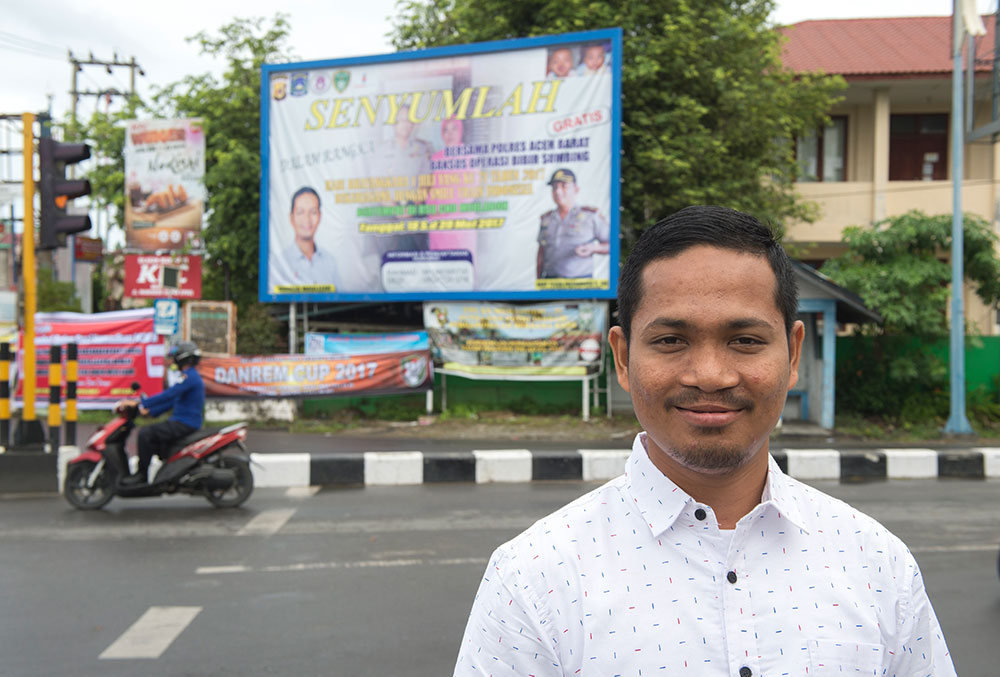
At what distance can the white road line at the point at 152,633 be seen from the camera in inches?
158

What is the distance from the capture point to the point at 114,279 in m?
25.9

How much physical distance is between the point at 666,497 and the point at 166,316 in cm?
1344

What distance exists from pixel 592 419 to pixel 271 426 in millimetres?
4912

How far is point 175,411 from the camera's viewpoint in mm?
7383

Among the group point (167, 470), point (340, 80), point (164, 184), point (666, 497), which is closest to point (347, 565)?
point (167, 470)

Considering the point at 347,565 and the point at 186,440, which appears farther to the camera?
the point at 186,440

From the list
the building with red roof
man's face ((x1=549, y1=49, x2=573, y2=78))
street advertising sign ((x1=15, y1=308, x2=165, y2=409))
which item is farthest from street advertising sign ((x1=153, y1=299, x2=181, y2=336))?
the building with red roof

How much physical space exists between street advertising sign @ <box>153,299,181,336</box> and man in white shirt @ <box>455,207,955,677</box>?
43.5 feet

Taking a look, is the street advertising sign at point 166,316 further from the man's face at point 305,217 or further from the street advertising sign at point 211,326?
the man's face at point 305,217

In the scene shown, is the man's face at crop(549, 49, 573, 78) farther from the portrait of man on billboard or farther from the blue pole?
the blue pole

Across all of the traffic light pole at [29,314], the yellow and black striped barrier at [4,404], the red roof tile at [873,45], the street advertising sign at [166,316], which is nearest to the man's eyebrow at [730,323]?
the traffic light pole at [29,314]

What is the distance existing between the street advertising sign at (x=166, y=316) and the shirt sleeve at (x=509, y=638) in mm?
13280

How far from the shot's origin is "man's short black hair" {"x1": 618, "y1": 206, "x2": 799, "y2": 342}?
51.5 inches

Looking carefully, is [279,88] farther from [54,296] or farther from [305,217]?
[54,296]
